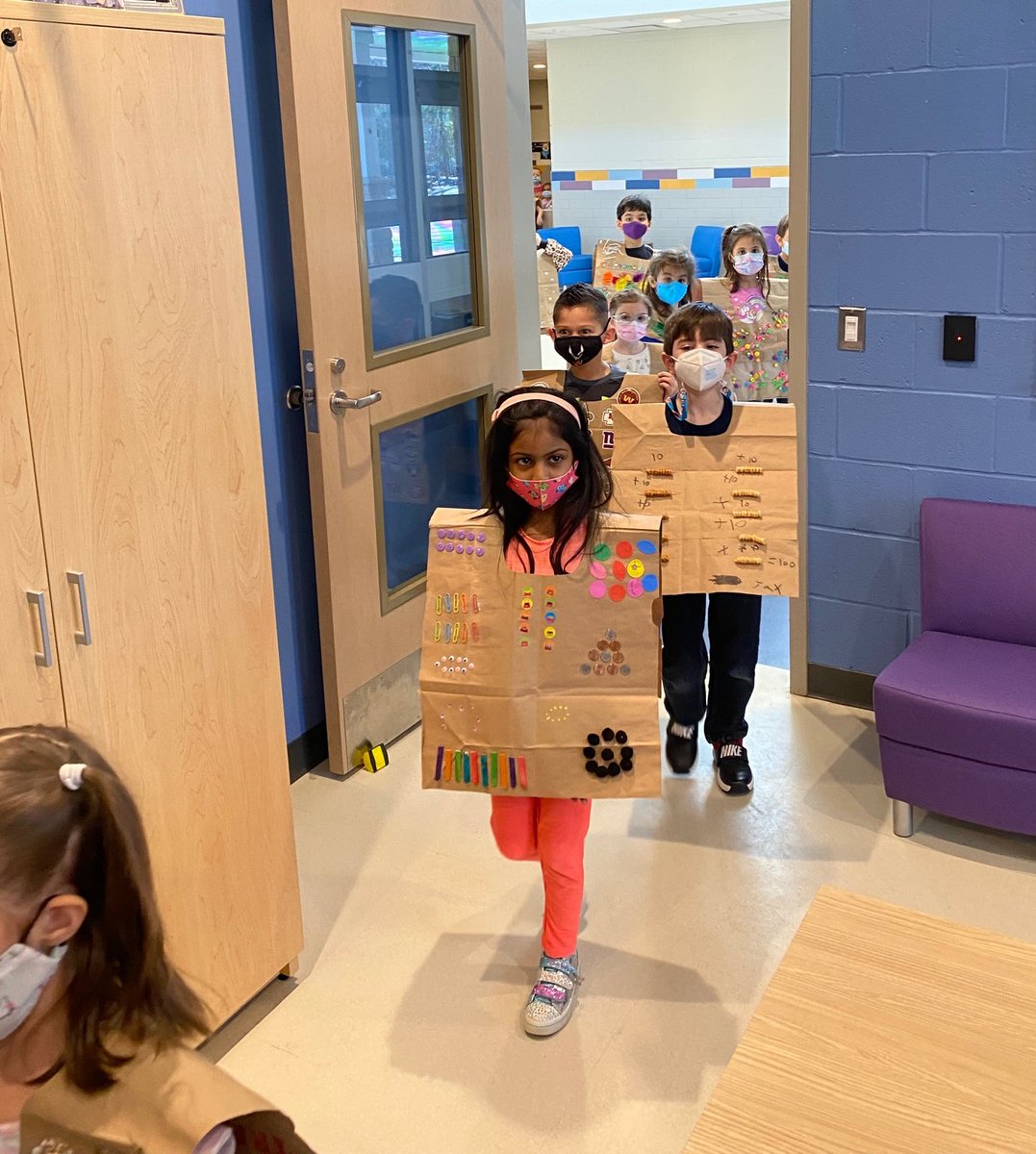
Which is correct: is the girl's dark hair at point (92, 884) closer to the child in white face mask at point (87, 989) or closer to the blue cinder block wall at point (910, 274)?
the child in white face mask at point (87, 989)

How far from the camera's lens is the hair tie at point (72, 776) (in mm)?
1141

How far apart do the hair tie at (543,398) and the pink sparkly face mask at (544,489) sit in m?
0.10

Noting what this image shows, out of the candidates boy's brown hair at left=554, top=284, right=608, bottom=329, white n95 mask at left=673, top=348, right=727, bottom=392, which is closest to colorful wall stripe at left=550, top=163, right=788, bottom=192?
boy's brown hair at left=554, top=284, right=608, bottom=329

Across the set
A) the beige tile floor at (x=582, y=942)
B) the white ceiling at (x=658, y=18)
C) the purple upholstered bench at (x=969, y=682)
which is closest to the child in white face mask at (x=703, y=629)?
the beige tile floor at (x=582, y=942)

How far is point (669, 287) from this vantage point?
209 inches

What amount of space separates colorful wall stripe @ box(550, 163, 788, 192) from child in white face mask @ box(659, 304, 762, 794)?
342 inches

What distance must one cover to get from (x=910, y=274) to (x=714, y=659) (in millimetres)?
1123

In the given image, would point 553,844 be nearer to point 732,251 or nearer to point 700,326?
point 700,326

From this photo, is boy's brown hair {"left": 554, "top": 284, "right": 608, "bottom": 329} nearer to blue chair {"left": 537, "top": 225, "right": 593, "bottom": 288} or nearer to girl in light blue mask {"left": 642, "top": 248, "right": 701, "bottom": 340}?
girl in light blue mask {"left": 642, "top": 248, "right": 701, "bottom": 340}

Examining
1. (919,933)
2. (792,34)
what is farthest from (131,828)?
(792,34)

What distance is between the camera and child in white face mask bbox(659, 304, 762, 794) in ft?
9.84

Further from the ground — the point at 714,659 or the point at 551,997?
the point at 714,659

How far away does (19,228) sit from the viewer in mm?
1841

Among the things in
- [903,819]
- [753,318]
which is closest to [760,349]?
[753,318]
